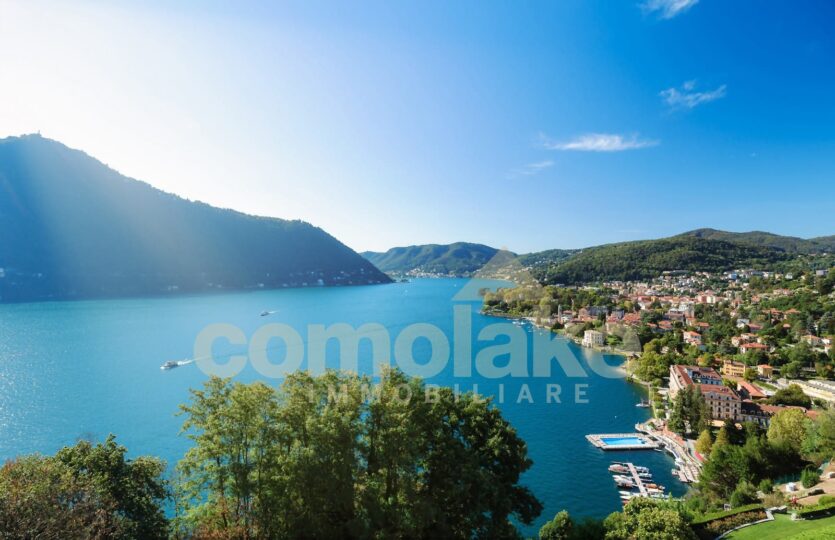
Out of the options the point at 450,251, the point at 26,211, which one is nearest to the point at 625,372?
the point at 26,211

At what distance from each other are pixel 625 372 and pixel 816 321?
964 inches

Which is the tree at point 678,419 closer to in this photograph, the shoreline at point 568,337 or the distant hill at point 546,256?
the shoreline at point 568,337

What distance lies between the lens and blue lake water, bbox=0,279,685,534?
58.9 ft

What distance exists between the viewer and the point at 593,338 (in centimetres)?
4378

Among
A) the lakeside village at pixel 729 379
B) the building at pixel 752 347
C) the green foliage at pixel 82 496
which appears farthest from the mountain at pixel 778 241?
the green foliage at pixel 82 496

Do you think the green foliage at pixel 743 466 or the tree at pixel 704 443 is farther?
the tree at pixel 704 443

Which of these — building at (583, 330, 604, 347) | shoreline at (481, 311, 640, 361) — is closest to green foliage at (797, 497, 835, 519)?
shoreline at (481, 311, 640, 361)

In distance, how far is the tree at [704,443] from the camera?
1898 cm

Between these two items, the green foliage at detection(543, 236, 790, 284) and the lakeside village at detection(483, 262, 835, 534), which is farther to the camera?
the green foliage at detection(543, 236, 790, 284)

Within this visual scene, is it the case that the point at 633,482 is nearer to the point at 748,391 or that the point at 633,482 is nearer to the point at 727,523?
the point at 727,523

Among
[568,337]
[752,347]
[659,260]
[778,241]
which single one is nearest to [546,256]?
[659,260]

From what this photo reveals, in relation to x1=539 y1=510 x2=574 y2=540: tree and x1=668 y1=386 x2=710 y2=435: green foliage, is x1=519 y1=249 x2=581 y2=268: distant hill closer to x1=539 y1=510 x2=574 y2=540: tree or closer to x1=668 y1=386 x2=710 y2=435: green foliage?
x1=668 y1=386 x2=710 y2=435: green foliage

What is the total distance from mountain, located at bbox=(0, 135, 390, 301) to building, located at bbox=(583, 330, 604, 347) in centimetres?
Result: 7691

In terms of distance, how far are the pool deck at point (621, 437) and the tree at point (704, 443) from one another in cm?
182
